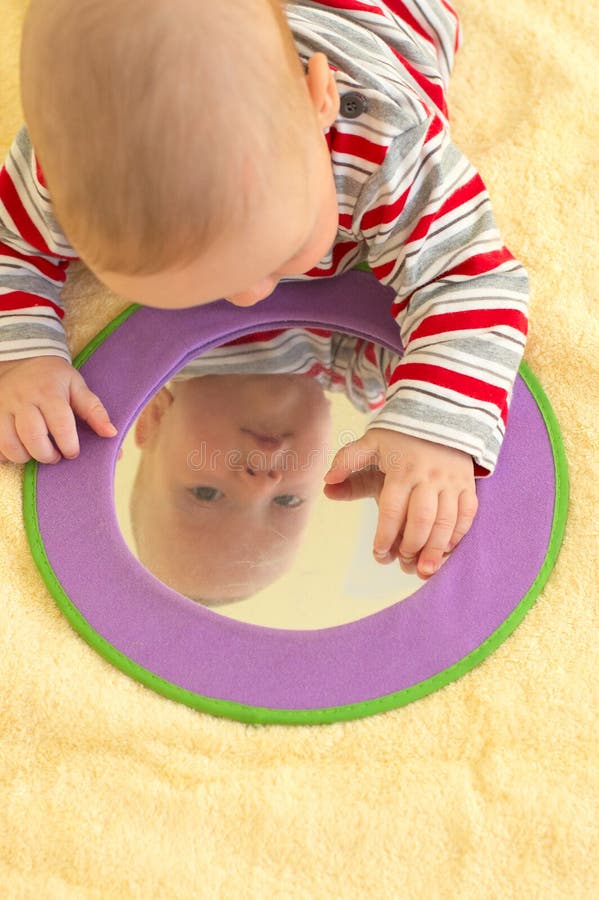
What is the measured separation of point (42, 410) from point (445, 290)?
0.31 m

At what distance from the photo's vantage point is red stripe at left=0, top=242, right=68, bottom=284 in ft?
2.67

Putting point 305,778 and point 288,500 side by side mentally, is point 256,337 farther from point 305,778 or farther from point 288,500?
point 305,778

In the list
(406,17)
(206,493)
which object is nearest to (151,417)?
(206,493)

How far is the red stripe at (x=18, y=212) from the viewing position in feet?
2.58

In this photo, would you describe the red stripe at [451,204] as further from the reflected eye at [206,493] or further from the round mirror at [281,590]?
the reflected eye at [206,493]

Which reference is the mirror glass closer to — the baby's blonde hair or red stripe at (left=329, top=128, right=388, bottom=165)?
red stripe at (left=329, top=128, right=388, bottom=165)

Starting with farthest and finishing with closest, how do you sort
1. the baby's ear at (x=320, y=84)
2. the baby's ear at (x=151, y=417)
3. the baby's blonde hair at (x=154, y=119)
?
the baby's ear at (x=151, y=417)
the baby's ear at (x=320, y=84)
the baby's blonde hair at (x=154, y=119)

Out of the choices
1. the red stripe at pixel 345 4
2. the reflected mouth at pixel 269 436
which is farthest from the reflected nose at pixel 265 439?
the red stripe at pixel 345 4

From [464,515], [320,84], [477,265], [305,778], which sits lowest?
[305,778]

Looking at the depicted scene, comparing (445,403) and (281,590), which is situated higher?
(445,403)

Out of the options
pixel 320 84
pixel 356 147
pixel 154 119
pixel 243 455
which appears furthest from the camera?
pixel 243 455

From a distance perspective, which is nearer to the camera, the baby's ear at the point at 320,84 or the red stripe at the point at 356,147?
the baby's ear at the point at 320,84

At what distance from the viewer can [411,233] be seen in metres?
0.74

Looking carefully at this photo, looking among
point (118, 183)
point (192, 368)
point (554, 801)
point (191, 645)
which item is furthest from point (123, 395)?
point (554, 801)
